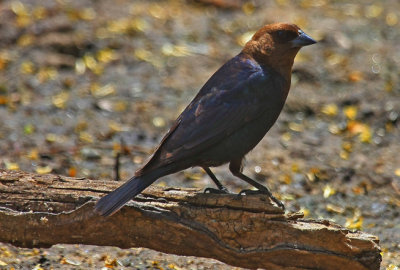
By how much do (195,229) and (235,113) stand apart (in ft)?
2.67

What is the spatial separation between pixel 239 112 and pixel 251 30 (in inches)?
157

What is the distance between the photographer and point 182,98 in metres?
6.83

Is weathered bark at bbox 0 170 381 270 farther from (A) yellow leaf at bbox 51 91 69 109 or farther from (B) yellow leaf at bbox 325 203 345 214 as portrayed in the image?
(A) yellow leaf at bbox 51 91 69 109

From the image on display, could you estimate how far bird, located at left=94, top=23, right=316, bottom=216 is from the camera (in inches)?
158

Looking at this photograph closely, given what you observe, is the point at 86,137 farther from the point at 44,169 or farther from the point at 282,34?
the point at 282,34

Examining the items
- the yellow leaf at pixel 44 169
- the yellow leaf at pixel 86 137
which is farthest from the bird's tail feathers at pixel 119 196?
the yellow leaf at pixel 86 137

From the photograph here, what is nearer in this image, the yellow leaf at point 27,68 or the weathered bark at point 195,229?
the weathered bark at point 195,229

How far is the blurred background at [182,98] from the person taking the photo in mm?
5438

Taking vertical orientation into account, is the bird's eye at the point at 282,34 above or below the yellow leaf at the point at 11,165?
above

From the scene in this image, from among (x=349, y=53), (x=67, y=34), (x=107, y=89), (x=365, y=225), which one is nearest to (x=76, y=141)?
(x=107, y=89)

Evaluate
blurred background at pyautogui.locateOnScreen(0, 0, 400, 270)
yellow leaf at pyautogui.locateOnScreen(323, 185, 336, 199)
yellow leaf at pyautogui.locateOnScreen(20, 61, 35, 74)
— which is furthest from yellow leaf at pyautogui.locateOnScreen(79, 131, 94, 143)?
yellow leaf at pyautogui.locateOnScreen(323, 185, 336, 199)

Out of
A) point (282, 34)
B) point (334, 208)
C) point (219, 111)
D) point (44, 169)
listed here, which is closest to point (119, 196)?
point (219, 111)

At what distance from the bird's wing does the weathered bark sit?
329mm

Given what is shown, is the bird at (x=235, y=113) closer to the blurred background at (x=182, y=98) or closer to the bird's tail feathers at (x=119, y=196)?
the bird's tail feathers at (x=119, y=196)
